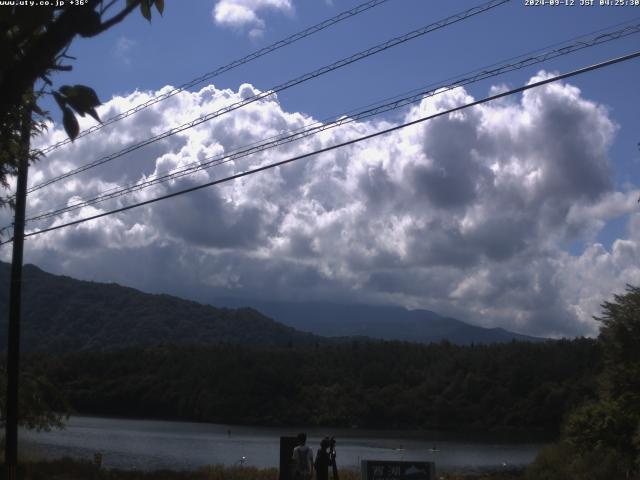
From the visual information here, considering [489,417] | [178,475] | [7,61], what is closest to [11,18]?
[7,61]

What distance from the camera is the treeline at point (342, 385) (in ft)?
280

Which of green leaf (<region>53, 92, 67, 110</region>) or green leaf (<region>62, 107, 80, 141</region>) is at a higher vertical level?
green leaf (<region>53, 92, 67, 110</region>)

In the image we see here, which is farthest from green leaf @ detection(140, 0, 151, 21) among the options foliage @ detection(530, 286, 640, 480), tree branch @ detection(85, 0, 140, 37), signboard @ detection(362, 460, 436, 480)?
foliage @ detection(530, 286, 640, 480)

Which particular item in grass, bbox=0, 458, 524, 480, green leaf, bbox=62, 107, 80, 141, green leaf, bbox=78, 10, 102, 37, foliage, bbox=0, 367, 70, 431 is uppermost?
green leaf, bbox=78, 10, 102, 37

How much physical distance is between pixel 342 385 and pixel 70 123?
98.3m

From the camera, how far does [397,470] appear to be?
14094 mm

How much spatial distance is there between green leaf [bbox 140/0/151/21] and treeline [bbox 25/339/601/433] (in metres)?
78.7

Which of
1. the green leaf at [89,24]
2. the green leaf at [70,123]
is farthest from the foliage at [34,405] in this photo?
the green leaf at [89,24]

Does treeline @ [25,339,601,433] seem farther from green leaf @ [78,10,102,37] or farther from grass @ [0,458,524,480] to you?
green leaf @ [78,10,102,37]

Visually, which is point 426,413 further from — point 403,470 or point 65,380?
point 403,470

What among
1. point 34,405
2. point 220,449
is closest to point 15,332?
point 34,405

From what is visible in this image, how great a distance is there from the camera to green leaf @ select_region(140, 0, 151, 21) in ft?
13.9

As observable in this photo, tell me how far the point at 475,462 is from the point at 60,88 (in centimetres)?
4952

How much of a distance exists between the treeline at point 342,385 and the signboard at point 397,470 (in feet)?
223
